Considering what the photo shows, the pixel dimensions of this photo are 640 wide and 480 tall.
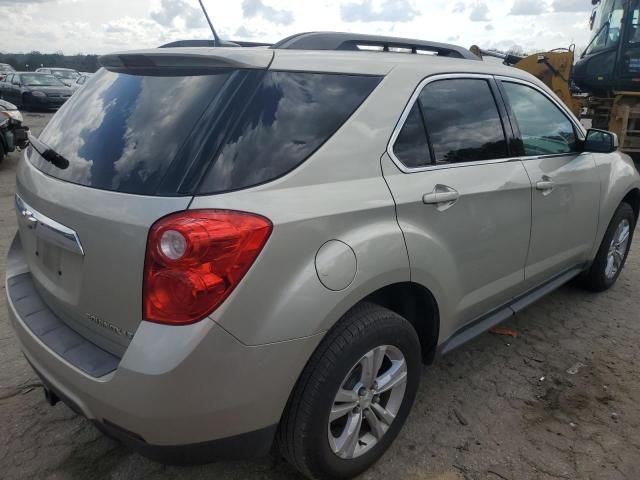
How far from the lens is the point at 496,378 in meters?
3.14

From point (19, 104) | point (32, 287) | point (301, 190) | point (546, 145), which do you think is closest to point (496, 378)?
point (546, 145)

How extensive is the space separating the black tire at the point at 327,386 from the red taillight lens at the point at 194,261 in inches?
19.0

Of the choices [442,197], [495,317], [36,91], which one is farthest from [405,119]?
[36,91]

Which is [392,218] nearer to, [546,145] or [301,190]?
[301,190]

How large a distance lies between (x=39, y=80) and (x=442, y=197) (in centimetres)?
2117

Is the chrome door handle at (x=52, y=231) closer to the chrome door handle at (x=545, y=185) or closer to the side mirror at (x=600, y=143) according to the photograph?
the chrome door handle at (x=545, y=185)

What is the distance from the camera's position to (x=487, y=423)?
2719 millimetres

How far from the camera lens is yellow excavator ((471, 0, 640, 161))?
11.0m

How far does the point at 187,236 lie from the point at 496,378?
7.33 feet

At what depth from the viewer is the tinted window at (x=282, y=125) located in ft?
5.88

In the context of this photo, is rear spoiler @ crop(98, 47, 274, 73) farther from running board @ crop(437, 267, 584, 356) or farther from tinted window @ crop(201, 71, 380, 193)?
running board @ crop(437, 267, 584, 356)

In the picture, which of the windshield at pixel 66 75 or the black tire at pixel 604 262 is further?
the windshield at pixel 66 75

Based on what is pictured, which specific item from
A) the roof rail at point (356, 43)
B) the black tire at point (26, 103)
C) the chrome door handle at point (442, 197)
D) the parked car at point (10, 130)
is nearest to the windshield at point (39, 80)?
the black tire at point (26, 103)

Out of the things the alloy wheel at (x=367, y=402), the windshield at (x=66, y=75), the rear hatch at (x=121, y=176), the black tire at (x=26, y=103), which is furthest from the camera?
the windshield at (x=66, y=75)
